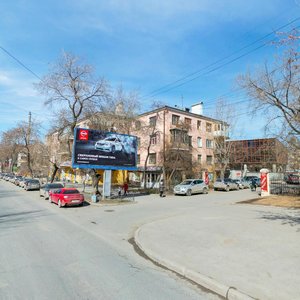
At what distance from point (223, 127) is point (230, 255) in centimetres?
3963

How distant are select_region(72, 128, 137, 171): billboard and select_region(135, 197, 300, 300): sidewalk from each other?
12.5m

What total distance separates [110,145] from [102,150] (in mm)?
990

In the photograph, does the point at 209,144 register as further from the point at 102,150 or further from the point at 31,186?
the point at 31,186

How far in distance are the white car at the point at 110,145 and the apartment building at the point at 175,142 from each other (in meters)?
9.22

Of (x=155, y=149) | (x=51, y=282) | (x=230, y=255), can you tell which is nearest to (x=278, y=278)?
(x=230, y=255)

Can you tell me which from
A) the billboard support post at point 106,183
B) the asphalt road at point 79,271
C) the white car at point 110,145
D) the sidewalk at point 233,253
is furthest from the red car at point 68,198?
the sidewalk at point 233,253

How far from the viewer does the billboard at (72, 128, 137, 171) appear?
22297mm

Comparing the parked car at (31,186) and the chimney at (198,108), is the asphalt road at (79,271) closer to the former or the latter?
the parked car at (31,186)

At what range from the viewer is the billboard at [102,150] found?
22.3 m

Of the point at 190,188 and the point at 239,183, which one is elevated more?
the point at 239,183

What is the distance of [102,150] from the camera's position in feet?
77.5

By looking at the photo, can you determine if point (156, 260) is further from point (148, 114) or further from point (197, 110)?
point (197, 110)

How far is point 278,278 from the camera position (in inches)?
208

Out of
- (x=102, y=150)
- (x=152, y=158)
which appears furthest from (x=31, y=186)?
(x=102, y=150)
